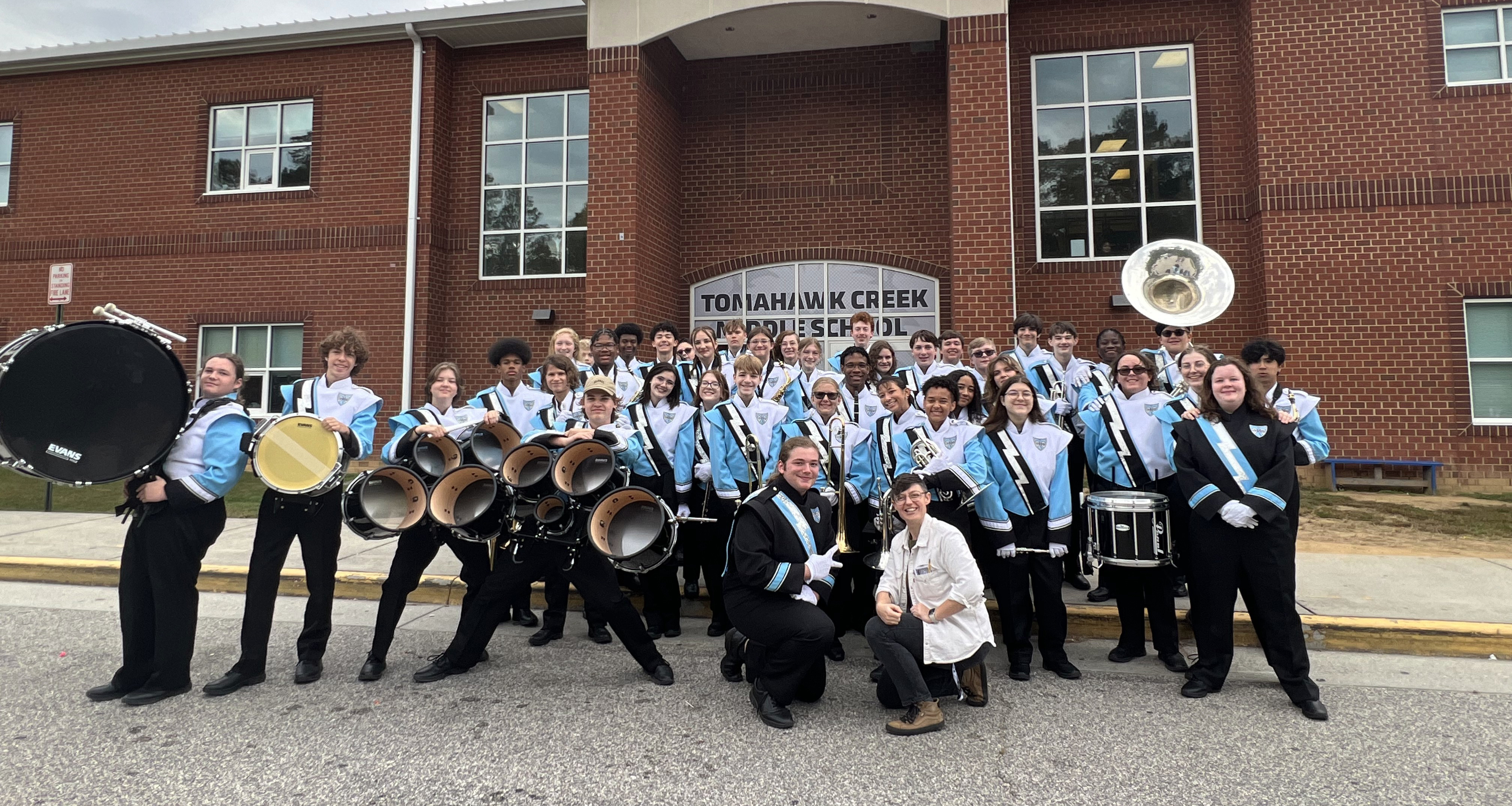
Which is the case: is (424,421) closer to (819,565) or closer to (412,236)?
(819,565)

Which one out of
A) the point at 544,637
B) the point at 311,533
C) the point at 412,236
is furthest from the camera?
the point at 412,236

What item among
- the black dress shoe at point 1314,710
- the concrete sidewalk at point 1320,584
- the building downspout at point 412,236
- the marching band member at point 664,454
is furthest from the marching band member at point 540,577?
the building downspout at point 412,236

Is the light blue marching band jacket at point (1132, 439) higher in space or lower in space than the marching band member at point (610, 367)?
lower

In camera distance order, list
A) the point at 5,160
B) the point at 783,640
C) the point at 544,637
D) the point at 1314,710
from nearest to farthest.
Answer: the point at 1314,710
the point at 783,640
the point at 544,637
the point at 5,160

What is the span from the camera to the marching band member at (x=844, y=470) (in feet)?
18.0

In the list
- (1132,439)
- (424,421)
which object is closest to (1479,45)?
(1132,439)

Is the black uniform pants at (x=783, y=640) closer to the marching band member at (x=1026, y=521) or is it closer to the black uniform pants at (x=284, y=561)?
the marching band member at (x=1026, y=521)

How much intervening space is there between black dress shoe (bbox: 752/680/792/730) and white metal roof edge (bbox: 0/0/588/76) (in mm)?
11291

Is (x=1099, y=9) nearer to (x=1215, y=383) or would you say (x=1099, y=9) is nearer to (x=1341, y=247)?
(x=1341, y=247)

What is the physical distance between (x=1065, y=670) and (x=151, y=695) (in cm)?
520

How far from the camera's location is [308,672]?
15.8 feet

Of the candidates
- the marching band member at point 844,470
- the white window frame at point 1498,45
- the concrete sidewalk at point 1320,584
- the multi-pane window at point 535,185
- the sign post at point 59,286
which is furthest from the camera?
the multi-pane window at point 535,185

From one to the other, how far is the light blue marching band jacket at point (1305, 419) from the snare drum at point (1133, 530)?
1.19m

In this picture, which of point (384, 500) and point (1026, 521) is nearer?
point (384, 500)
